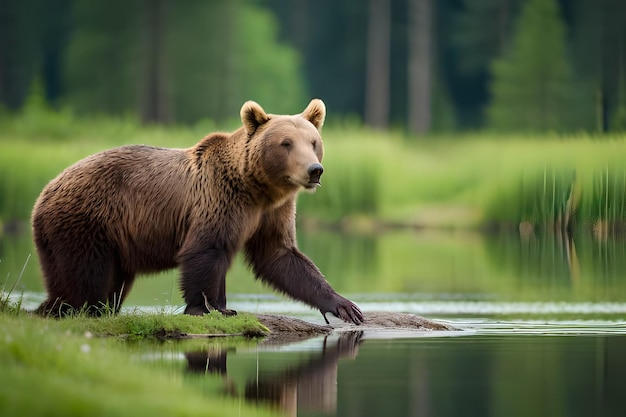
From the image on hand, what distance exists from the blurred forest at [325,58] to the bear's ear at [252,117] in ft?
81.3

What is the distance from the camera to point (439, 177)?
29.6m

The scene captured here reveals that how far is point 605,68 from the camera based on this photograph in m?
41.1

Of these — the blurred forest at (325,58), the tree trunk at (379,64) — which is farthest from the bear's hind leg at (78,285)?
the tree trunk at (379,64)

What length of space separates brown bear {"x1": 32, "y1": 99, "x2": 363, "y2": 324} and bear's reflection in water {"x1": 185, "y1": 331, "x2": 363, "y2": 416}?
110cm

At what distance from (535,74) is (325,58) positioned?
15.0 metres

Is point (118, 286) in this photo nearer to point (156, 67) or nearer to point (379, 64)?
point (156, 67)

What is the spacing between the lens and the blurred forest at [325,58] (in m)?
41.0

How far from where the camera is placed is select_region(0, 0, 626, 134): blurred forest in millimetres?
41000

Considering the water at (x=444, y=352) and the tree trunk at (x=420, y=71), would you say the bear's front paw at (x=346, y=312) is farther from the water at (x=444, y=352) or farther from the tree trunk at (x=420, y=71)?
the tree trunk at (x=420, y=71)

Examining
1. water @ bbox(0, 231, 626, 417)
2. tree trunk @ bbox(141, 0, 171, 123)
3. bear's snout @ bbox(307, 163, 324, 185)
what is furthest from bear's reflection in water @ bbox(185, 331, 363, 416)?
tree trunk @ bbox(141, 0, 171, 123)

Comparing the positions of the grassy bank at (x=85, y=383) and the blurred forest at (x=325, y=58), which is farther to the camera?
the blurred forest at (x=325, y=58)

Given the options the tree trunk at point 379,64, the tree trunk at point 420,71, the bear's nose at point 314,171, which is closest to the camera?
the bear's nose at point 314,171

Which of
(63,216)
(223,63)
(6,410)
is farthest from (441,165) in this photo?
(6,410)

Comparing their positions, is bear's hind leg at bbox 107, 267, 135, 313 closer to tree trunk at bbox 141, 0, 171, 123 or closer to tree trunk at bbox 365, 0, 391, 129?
tree trunk at bbox 141, 0, 171, 123
